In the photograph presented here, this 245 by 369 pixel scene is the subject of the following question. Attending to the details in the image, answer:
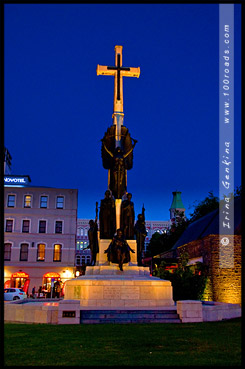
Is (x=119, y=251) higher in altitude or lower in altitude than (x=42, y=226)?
lower

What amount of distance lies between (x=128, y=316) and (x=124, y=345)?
445cm

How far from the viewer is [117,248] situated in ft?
52.9

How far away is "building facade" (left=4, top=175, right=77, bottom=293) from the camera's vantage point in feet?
161

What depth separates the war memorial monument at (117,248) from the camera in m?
14.5

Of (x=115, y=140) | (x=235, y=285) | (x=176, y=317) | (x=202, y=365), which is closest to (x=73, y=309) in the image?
(x=176, y=317)

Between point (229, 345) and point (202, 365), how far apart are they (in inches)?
85.3

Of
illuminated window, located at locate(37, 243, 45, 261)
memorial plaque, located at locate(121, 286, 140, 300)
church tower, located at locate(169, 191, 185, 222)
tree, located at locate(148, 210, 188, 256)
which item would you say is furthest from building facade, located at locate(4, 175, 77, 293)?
church tower, located at locate(169, 191, 185, 222)

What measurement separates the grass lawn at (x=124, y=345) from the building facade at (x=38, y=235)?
3883 cm

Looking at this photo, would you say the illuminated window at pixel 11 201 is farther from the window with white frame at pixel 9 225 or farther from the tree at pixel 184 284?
the tree at pixel 184 284

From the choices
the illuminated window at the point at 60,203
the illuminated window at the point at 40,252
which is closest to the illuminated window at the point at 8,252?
the illuminated window at the point at 40,252

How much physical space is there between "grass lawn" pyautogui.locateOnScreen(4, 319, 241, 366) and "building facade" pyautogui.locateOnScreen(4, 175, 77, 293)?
38830 millimetres

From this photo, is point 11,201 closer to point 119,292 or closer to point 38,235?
point 38,235

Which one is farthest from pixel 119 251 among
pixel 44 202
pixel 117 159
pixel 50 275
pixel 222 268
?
pixel 44 202

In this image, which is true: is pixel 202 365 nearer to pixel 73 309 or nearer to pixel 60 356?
pixel 60 356
